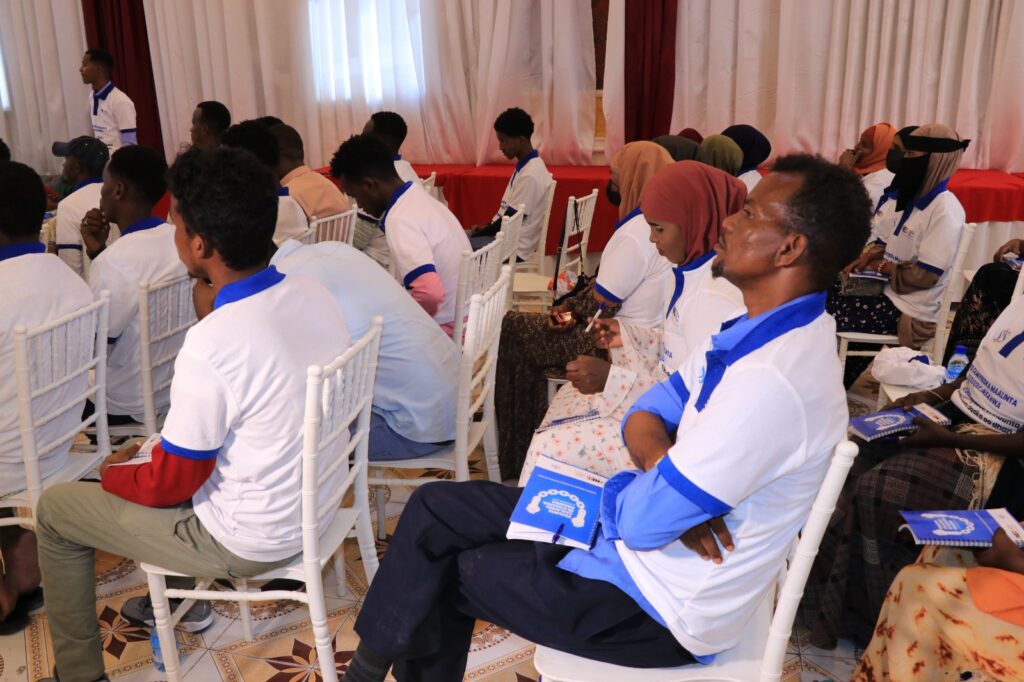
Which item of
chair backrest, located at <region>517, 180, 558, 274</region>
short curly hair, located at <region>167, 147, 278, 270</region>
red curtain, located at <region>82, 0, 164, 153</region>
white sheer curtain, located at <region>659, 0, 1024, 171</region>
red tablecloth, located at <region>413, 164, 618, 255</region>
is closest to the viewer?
short curly hair, located at <region>167, 147, 278, 270</region>

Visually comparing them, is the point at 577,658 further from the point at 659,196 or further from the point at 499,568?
the point at 659,196

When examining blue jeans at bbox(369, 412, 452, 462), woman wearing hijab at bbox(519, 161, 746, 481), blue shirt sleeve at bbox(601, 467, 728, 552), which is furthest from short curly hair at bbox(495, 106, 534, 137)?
blue shirt sleeve at bbox(601, 467, 728, 552)


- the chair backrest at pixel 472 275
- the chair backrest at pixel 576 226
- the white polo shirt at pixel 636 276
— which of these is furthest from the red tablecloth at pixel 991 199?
the chair backrest at pixel 472 275

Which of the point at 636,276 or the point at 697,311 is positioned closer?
the point at 697,311

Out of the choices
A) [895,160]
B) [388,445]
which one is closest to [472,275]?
[388,445]

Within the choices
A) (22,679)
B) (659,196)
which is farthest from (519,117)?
(22,679)

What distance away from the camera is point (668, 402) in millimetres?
1628

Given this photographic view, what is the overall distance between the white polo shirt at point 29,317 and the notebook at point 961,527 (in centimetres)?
193

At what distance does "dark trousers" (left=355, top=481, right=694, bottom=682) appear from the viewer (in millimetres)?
1410

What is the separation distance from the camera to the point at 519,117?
199 inches

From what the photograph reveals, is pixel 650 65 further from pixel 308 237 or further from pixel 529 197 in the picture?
pixel 308 237

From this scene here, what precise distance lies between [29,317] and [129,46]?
5.73 m

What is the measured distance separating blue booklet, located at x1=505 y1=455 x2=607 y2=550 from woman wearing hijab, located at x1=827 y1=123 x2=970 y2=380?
85.0 inches

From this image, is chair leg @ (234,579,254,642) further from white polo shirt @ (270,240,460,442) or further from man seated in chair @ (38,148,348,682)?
white polo shirt @ (270,240,460,442)
